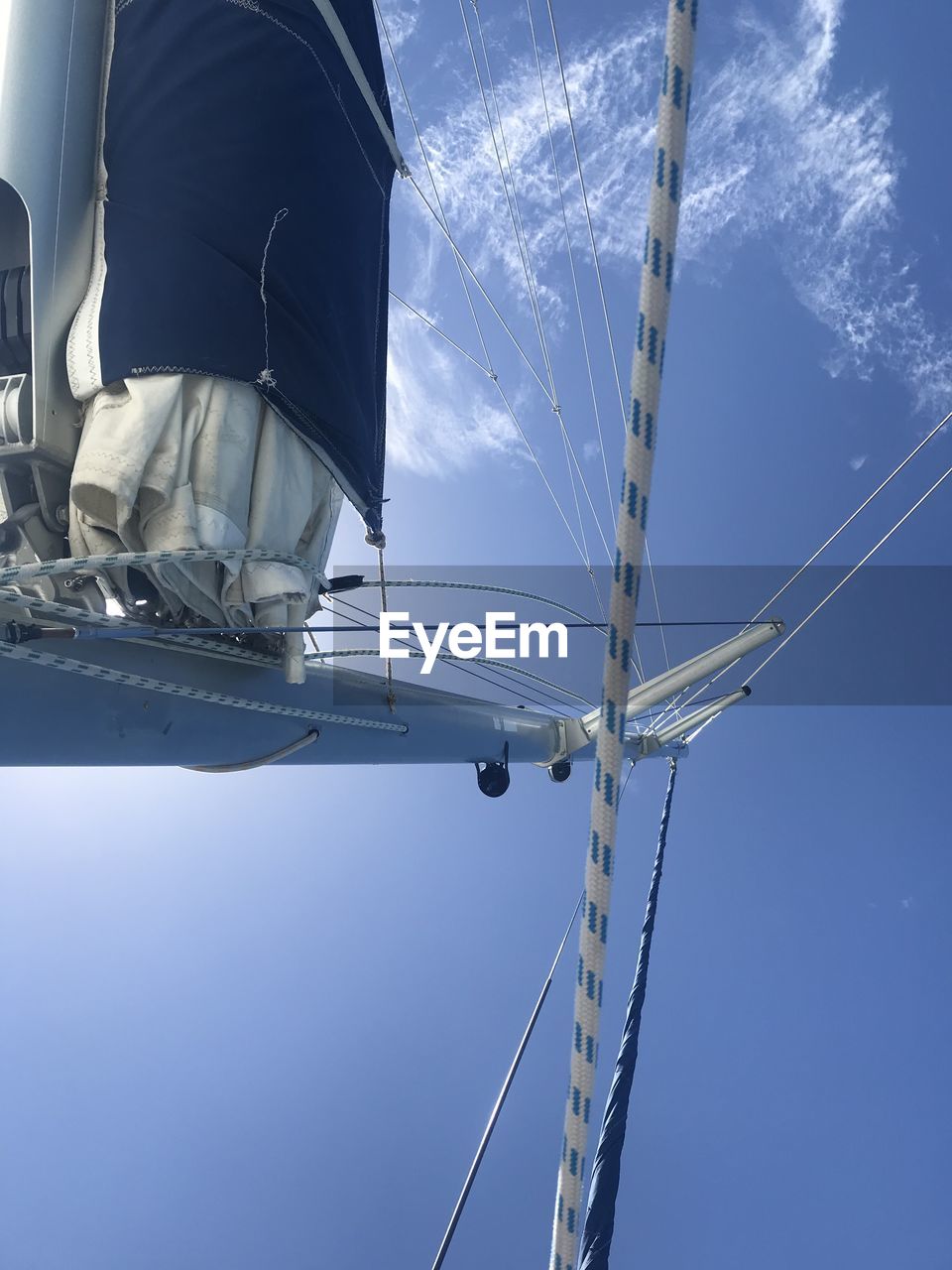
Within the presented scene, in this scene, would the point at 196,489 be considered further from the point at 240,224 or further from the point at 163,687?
the point at 240,224

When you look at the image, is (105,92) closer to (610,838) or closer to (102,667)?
(102,667)

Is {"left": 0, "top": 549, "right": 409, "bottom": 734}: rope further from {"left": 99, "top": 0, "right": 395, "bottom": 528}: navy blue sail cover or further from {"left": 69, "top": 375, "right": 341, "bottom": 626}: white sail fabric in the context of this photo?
{"left": 99, "top": 0, "right": 395, "bottom": 528}: navy blue sail cover

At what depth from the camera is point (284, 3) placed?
9.29 feet

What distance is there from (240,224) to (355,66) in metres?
1.49


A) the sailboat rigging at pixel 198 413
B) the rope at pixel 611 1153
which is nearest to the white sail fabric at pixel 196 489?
the sailboat rigging at pixel 198 413

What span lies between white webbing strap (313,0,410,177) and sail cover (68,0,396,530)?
0.04ft

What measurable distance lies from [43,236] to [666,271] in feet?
6.16

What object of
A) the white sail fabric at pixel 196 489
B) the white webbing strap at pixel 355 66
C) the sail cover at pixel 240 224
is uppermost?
the white webbing strap at pixel 355 66

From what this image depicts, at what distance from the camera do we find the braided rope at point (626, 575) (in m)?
1.27

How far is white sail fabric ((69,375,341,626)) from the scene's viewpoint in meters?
1.95

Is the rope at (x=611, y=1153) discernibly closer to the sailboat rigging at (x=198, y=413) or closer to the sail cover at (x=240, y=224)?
the sailboat rigging at (x=198, y=413)

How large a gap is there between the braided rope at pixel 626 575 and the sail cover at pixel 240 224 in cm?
131

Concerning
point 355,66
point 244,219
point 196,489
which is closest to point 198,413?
point 196,489

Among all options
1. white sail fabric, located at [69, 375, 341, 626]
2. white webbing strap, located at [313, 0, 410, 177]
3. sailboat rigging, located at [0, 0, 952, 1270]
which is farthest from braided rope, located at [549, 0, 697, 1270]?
white webbing strap, located at [313, 0, 410, 177]
